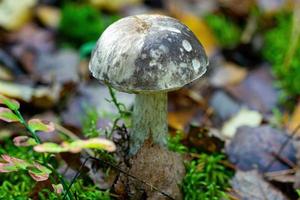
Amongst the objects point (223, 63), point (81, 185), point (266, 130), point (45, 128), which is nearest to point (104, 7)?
point (223, 63)

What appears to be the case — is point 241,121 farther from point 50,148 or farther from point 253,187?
point 50,148

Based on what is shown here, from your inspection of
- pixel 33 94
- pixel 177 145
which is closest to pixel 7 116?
pixel 177 145

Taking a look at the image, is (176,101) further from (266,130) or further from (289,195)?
(289,195)

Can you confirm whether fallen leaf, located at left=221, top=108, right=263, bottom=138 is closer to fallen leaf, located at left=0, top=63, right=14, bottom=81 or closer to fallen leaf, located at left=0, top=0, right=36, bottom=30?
fallen leaf, located at left=0, top=63, right=14, bottom=81

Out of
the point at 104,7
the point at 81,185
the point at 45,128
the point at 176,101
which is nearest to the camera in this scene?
the point at 45,128

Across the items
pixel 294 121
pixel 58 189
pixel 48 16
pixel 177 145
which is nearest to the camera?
pixel 58 189

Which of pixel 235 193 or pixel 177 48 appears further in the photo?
pixel 235 193

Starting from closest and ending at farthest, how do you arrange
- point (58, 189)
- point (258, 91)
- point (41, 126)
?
point (41, 126) < point (58, 189) < point (258, 91)

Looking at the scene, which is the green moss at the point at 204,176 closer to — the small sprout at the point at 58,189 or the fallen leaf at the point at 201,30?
the small sprout at the point at 58,189
